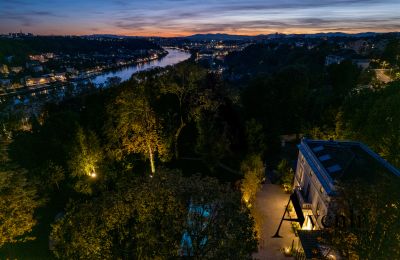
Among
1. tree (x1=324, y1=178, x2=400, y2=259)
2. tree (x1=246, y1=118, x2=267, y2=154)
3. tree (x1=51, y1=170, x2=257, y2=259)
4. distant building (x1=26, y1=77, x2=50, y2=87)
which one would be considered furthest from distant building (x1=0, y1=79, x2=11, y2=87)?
tree (x1=324, y1=178, x2=400, y2=259)

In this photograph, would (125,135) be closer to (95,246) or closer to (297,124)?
(95,246)

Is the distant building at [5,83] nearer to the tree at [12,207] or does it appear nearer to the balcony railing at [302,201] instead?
the tree at [12,207]

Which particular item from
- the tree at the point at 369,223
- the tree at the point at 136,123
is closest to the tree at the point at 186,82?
the tree at the point at 136,123

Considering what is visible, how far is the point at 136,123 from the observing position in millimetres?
24703

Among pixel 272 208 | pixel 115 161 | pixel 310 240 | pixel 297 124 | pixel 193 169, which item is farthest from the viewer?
pixel 297 124

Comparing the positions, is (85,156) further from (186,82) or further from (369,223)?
(369,223)

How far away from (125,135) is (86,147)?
389cm

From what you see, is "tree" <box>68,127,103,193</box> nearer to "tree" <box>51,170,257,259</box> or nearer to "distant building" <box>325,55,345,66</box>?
"tree" <box>51,170,257,259</box>

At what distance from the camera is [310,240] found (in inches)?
655

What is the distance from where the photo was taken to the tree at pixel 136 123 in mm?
24594

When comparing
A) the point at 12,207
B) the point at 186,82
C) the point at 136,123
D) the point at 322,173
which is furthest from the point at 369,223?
the point at 186,82

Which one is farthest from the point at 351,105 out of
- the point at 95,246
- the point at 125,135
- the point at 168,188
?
the point at 95,246

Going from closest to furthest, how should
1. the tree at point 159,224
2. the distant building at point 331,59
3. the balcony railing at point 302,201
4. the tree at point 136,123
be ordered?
the tree at point 159,224
the balcony railing at point 302,201
the tree at point 136,123
the distant building at point 331,59

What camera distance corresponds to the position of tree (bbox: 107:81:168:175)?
24594mm
